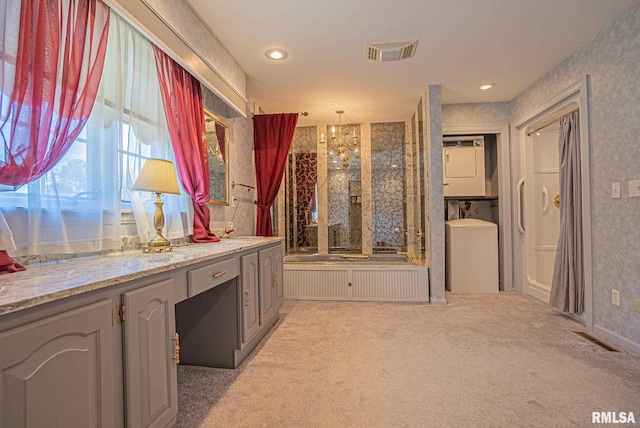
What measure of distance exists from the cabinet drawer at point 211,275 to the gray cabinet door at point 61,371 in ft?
1.62

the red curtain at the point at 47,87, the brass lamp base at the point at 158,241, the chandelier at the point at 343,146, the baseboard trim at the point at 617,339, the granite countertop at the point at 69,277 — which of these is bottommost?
the baseboard trim at the point at 617,339

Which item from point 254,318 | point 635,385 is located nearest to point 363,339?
point 254,318

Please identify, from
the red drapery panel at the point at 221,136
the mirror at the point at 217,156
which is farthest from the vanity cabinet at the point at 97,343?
the red drapery panel at the point at 221,136

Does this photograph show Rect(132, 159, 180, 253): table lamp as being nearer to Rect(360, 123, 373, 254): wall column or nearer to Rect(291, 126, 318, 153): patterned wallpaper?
Rect(291, 126, 318, 153): patterned wallpaper

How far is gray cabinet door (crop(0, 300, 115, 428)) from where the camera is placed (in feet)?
2.39

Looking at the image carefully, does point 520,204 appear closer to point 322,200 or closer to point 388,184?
point 388,184

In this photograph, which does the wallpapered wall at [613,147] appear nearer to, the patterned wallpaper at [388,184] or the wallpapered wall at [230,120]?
the wallpapered wall at [230,120]

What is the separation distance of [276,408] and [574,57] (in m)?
3.63

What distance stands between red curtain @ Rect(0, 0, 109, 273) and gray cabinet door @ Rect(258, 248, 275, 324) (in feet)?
4.61

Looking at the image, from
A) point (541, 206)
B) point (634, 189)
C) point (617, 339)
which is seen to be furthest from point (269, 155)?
point (617, 339)

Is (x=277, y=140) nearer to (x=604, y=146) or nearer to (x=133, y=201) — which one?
(x=133, y=201)

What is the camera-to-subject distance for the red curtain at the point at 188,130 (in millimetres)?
1988

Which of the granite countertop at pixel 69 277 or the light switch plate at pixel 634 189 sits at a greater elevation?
the light switch plate at pixel 634 189

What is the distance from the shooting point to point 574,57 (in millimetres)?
2832
